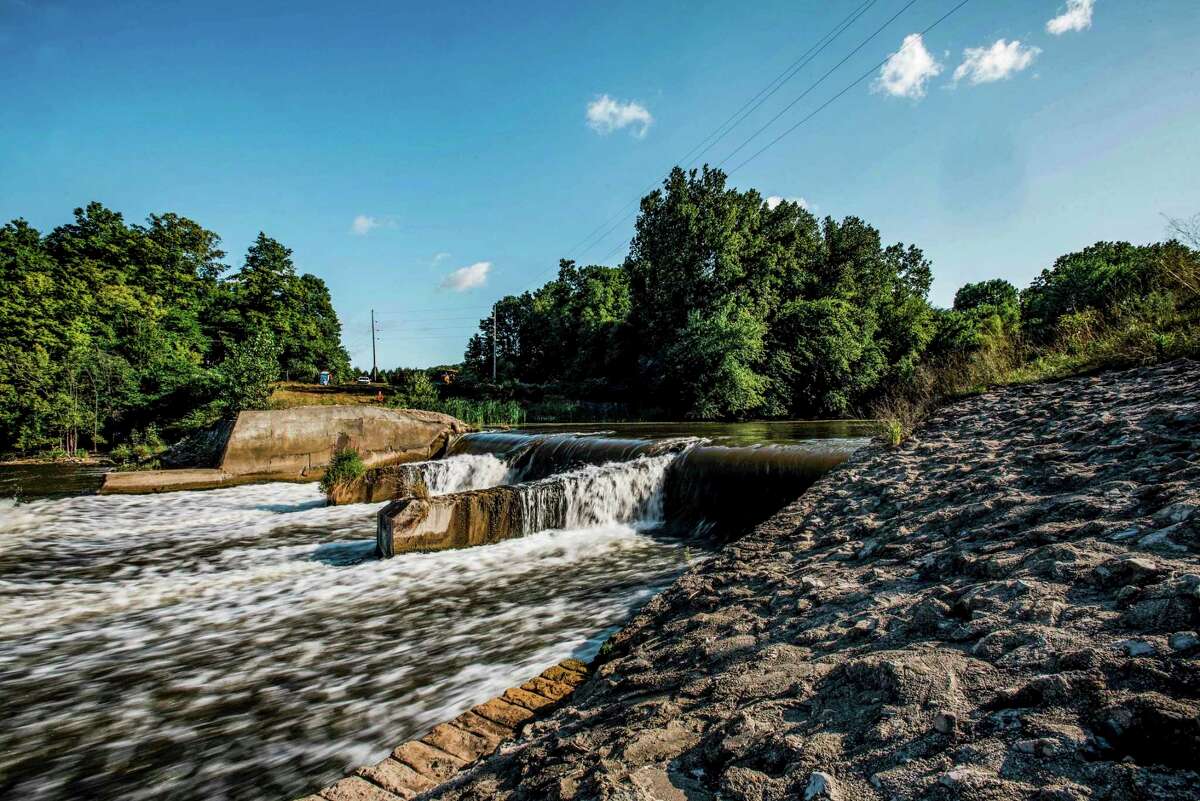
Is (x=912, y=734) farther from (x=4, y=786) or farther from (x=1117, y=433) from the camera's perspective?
(x=4, y=786)

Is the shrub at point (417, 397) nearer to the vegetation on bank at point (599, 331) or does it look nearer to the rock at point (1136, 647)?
the vegetation on bank at point (599, 331)

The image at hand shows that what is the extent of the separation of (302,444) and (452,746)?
1467 cm

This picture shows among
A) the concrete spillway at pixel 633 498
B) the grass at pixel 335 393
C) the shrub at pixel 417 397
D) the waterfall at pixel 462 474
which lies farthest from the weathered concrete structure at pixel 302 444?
the grass at pixel 335 393

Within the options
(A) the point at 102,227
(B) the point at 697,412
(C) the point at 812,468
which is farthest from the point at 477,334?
(C) the point at 812,468

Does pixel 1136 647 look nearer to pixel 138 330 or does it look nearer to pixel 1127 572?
pixel 1127 572

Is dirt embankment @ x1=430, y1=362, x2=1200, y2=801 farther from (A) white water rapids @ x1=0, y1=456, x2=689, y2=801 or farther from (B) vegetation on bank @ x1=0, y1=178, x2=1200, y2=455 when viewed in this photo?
(B) vegetation on bank @ x1=0, y1=178, x2=1200, y2=455

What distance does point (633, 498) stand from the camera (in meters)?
9.34

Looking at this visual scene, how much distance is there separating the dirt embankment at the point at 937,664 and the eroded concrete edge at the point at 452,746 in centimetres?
27

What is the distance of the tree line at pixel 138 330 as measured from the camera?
2442cm

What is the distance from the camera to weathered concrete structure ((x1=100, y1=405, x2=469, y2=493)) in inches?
531

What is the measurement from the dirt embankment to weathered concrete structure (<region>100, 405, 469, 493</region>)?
1389cm

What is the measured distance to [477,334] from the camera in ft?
213

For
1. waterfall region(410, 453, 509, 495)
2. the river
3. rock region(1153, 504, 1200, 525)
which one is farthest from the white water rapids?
rock region(1153, 504, 1200, 525)

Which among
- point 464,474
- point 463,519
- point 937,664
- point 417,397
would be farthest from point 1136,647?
point 417,397
